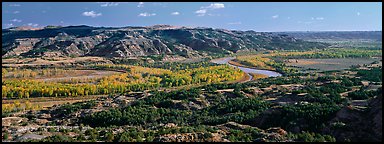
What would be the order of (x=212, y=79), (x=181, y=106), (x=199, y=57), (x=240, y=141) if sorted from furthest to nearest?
(x=199, y=57)
(x=212, y=79)
(x=181, y=106)
(x=240, y=141)

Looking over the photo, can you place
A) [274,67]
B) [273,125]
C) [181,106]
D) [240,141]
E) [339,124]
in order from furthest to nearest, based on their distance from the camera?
[274,67], [181,106], [273,125], [339,124], [240,141]

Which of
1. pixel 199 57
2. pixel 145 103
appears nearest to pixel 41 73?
pixel 145 103

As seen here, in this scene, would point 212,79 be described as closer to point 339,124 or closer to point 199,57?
point 339,124

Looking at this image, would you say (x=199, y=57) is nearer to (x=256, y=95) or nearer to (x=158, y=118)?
(x=256, y=95)

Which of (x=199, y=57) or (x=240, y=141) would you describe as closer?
(x=240, y=141)

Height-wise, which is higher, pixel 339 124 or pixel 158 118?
pixel 339 124

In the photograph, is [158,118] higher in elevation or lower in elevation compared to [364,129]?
lower

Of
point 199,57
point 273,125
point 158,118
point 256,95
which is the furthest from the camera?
point 199,57

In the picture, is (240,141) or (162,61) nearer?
(240,141)

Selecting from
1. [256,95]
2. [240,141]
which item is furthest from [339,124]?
[256,95]
